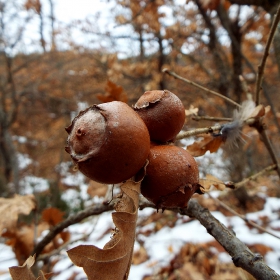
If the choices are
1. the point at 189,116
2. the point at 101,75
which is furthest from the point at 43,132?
the point at 189,116

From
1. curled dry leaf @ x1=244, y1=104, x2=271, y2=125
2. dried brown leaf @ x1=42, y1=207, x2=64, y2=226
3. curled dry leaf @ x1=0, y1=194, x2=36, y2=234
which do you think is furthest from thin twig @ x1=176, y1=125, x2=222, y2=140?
dried brown leaf @ x1=42, y1=207, x2=64, y2=226

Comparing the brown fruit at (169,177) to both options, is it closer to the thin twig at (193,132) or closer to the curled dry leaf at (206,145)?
the thin twig at (193,132)

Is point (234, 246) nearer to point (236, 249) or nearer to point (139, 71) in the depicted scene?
point (236, 249)

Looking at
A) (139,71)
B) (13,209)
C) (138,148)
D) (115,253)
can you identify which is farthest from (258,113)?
(139,71)

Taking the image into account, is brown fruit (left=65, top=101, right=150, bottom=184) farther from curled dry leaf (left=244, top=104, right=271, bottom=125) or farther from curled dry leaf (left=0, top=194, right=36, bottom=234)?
curled dry leaf (left=0, top=194, right=36, bottom=234)

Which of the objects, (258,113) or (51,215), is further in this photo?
(51,215)

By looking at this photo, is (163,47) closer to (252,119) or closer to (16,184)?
(16,184)

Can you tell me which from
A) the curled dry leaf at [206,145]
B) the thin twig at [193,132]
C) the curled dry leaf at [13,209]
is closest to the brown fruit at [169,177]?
the thin twig at [193,132]
